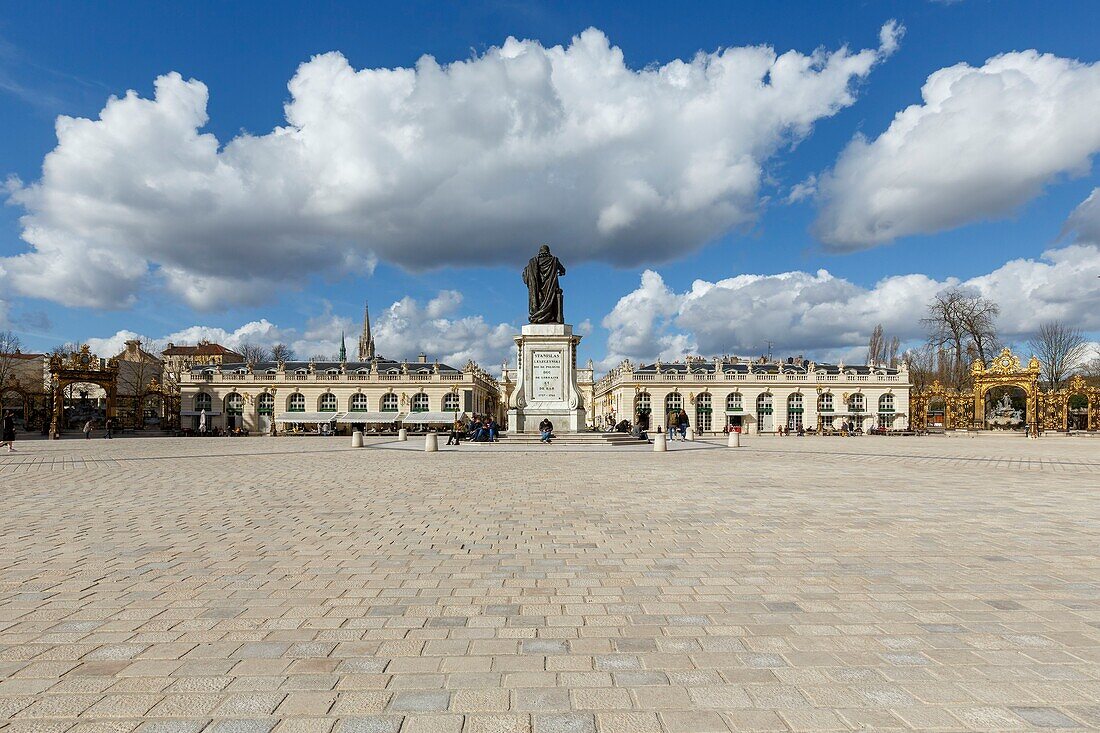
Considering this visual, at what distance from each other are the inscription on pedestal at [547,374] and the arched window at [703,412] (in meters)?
40.1

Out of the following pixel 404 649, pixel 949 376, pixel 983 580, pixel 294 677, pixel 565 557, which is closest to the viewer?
pixel 294 677

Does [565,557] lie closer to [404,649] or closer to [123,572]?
[404,649]

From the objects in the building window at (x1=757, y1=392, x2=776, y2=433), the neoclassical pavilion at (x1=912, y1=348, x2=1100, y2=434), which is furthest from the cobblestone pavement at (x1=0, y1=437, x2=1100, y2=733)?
the building window at (x1=757, y1=392, x2=776, y2=433)

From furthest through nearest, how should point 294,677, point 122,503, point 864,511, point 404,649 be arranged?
point 122,503 < point 864,511 < point 404,649 < point 294,677

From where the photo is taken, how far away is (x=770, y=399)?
67312 mm

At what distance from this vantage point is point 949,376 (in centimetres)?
7475

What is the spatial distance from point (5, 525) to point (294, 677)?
7858mm

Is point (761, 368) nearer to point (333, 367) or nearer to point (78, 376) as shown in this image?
point (333, 367)

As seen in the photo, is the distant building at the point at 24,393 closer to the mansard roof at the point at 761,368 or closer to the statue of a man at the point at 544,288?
the statue of a man at the point at 544,288

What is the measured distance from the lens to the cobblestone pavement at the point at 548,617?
3320mm

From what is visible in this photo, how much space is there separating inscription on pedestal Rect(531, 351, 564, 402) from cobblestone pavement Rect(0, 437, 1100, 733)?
65.8ft

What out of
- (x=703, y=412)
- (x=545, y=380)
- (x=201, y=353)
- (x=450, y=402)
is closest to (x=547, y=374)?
(x=545, y=380)

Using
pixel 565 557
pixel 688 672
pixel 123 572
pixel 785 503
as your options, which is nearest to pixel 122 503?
pixel 123 572

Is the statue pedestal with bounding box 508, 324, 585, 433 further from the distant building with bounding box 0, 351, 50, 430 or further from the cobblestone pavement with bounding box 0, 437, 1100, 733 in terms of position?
the distant building with bounding box 0, 351, 50, 430
